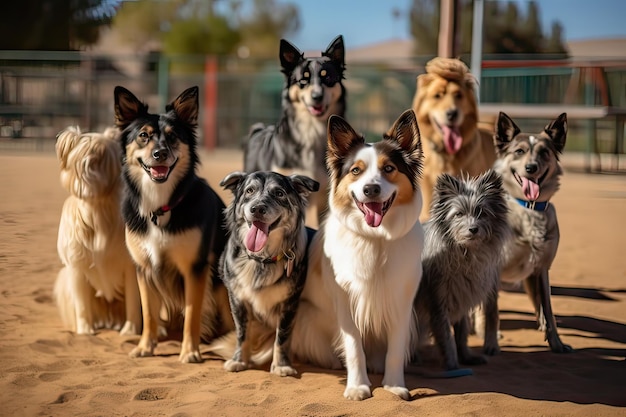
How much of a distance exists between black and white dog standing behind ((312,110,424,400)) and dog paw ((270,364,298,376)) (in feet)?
1.26

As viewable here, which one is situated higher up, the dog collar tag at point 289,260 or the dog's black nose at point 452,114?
the dog's black nose at point 452,114

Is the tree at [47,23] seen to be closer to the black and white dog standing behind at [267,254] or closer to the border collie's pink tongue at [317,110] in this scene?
the black and white dog standing behind at [267,254]

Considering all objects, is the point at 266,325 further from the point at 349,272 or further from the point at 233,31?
the point at 233,31

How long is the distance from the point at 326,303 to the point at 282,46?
7.64 feet

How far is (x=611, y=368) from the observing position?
4.43m

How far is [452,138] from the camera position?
5.76 meters

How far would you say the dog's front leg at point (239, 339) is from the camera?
4.12 m

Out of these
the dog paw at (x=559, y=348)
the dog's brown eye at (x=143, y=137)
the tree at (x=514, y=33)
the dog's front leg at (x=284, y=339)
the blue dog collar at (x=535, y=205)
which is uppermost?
the tree at (x=514, y=33)

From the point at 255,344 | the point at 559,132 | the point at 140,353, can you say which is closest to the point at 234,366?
the point at 255,344

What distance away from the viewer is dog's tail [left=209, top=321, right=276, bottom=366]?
168 inches

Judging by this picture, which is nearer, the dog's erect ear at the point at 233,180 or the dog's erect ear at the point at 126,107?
the dog's erect ear at the point at 233,180

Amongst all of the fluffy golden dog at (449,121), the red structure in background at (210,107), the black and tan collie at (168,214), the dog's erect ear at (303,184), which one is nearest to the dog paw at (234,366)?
the black and tan collie at (168,214)

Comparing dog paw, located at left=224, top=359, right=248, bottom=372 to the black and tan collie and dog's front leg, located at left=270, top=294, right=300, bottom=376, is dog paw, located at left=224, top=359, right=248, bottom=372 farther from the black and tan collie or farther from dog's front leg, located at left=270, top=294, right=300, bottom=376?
the black and tan collie

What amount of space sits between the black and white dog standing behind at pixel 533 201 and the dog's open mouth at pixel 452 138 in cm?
91
